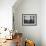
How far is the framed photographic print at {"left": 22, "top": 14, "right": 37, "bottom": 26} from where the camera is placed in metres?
5.74

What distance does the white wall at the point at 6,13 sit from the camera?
444 cm

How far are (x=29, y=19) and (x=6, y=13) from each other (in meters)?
1.61

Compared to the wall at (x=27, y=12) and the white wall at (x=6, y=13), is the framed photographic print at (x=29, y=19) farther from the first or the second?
the white wall at (x=6, y=13)

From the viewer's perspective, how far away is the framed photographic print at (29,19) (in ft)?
18.8

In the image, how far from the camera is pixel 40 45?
5809 mm

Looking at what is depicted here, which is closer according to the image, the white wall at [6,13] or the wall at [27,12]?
the white wall at [6,13]

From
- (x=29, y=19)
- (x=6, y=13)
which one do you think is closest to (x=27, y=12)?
(x=29, y=19)

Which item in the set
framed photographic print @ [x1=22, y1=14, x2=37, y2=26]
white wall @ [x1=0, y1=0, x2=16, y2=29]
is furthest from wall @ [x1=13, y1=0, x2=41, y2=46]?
white wall @ [x1=0, y1=0, x2=16, y2=29]

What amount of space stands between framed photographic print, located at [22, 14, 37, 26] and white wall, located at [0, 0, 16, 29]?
1363 mm

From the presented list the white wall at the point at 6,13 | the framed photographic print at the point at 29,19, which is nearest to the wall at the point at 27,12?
the framed photographic print at the point at 29,19

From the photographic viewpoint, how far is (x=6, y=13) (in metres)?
4.51

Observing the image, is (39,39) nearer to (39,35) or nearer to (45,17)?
(39,35)

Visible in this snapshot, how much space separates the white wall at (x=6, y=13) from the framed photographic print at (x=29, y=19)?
1.36m

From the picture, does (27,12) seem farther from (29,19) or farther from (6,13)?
(6,13)
